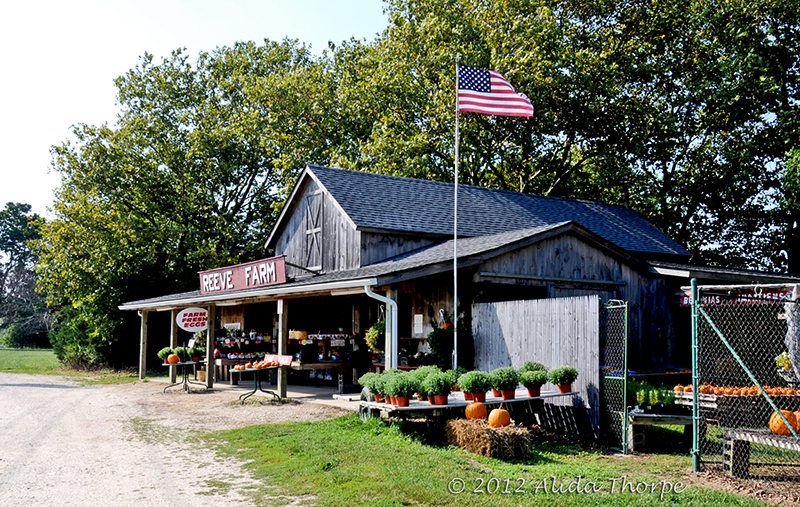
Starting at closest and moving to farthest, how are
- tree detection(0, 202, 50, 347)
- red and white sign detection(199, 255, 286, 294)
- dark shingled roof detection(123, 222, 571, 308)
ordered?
1. dark shingled roof detection(123, 222, 571, 308)
2. red and white sign detection(199, 255, 286, 294)
3. tree detection(0, 202, 50, 347)

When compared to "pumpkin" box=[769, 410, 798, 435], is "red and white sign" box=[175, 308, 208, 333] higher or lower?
higher

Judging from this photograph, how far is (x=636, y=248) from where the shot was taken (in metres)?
21.8

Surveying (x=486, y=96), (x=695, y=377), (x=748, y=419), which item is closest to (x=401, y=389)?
(x=695, y=377)

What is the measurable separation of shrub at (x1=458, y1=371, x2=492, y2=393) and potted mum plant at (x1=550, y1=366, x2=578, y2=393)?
1113 millimetres

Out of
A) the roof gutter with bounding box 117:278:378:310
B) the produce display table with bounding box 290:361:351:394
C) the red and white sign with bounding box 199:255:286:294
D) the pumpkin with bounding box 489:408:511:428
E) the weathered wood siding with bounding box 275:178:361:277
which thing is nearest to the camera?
the pumpkin with bounding box 489:408:511:428

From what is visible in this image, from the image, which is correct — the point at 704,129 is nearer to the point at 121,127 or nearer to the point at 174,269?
the point at 174,269

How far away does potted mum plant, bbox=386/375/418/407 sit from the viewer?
1033 cm

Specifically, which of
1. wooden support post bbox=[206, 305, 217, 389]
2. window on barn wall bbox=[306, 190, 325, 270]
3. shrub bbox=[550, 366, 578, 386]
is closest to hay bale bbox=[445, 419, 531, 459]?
shrub bbox=[550, 366, 578, 386]

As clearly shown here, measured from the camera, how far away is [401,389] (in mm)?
10328

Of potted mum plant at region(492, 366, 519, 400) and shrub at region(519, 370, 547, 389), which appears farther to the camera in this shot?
shrub at region(519, 370, 547, 389)

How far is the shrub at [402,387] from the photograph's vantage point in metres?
10.3

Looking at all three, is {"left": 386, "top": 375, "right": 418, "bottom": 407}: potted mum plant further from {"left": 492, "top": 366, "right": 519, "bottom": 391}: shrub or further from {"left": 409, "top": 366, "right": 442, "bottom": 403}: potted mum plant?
{"left": 492, "top": 366, "right": 519, "bottom": 391}: shrub

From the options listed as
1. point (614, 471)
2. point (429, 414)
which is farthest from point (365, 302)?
point (614, 471)

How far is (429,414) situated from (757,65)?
22.9 meters
